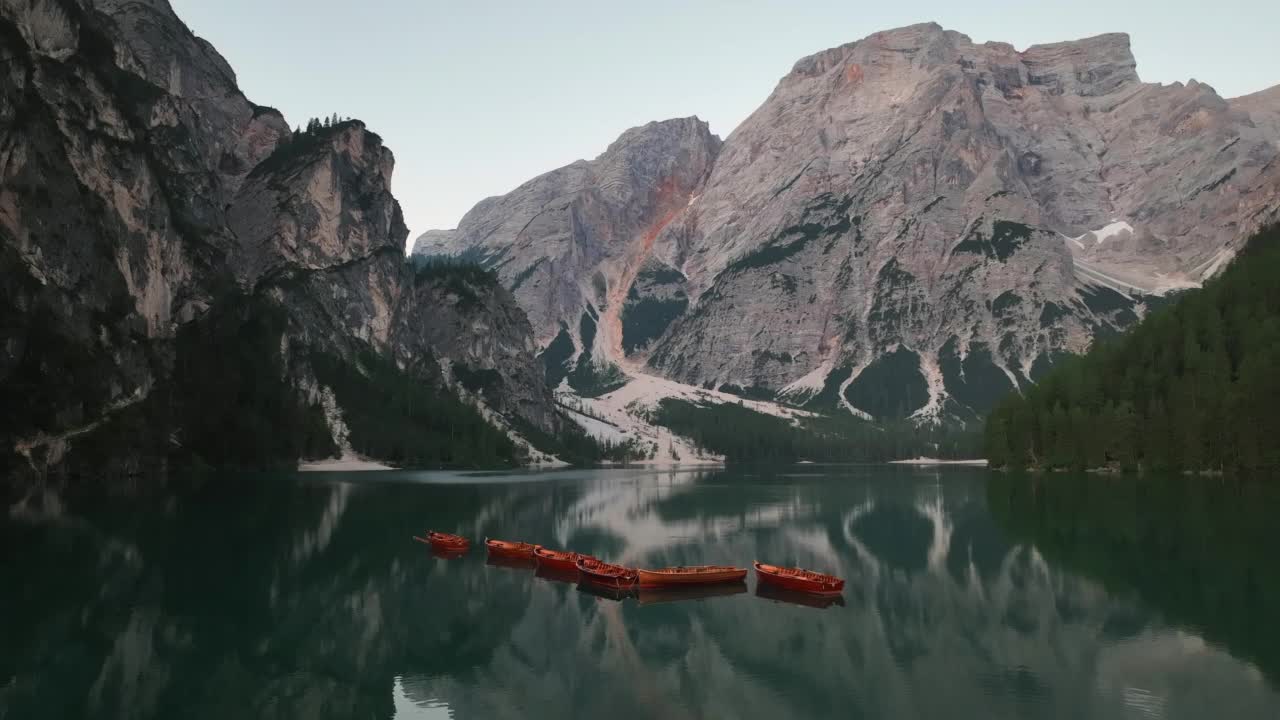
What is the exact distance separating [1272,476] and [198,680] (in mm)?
108236

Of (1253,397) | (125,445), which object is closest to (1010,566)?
(1253,397)

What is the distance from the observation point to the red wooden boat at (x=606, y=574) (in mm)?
44728

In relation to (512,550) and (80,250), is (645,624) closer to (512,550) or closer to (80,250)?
(512,550)

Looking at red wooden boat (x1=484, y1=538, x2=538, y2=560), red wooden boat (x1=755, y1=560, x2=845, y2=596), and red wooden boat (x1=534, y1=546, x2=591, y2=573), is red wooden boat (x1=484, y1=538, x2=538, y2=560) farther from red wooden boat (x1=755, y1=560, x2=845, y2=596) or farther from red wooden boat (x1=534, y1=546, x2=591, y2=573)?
red wooden boat (x1=755, y1=560, x2=845, y2=596)

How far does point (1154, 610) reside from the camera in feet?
121

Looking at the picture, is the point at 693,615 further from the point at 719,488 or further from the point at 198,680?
the point at 719,488

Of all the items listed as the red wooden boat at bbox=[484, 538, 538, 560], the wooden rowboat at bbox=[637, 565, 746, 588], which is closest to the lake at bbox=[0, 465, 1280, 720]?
the wooden rowboat at bbox=[637, 565, 746, 588]

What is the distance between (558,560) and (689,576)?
9468 mm

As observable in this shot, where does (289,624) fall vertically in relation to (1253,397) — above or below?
below

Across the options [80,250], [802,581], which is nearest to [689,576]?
[802,581]

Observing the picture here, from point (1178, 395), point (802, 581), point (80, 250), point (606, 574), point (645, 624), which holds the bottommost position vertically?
point (645, 624)

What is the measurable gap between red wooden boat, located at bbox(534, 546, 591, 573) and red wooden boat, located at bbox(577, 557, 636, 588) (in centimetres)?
145

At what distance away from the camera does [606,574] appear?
45.7m

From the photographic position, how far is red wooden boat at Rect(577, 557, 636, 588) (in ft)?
147
